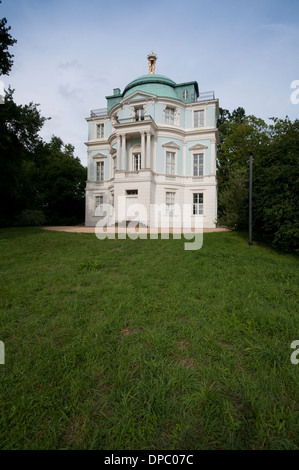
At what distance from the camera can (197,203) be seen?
73.3 ft

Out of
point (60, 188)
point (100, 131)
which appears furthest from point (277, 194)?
point (60, 188)

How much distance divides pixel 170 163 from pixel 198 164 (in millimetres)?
3023

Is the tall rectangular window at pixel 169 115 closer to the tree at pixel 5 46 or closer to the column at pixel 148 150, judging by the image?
the column at pixel 148 150

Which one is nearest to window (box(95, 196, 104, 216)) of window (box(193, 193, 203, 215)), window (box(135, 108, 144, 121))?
window (box(135, 108, 144, 121))

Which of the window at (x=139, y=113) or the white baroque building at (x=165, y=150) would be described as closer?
the white baroque building at (x=165, y=150)

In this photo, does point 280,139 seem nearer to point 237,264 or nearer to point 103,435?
point 237,264

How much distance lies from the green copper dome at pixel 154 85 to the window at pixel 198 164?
23.1ft

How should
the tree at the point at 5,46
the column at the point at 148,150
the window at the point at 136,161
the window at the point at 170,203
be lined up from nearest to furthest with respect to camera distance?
1. the tree at the point at 5,46
2. the column at the point at 148,150
3. the window at the point at 170,203
4. the window at the point at 136,161

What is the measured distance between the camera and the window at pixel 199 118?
2231 centimetres

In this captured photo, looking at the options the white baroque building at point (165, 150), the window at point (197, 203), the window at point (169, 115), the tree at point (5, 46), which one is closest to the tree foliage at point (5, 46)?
the tree at point (5, 46)

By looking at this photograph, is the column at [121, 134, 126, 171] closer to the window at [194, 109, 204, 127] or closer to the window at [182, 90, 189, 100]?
the window at [194, 109, 204, 127]

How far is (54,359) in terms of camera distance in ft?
8.13

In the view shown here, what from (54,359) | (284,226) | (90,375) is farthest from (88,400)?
(284,226)

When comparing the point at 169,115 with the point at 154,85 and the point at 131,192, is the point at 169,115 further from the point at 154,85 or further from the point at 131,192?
the point at 131,192
